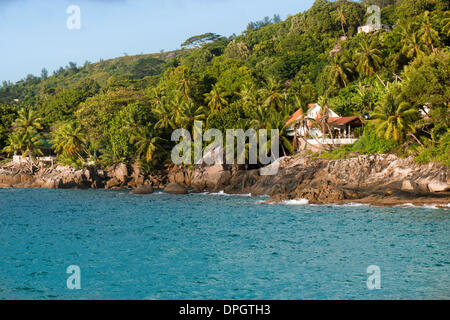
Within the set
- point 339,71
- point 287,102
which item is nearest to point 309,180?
point 287,102

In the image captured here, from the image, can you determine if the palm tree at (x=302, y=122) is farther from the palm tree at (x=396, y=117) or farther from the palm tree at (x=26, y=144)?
the palm tree at (x=26, y=144)

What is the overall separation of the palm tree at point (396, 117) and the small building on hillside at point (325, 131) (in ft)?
27.7

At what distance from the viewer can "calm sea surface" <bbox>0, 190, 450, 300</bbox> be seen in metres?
20.2

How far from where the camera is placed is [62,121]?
87.5 meters

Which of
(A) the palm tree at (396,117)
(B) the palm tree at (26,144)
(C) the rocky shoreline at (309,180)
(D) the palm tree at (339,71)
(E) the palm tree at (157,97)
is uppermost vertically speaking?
(D) the palm tree at (339,71)

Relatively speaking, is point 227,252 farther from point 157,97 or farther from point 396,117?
point 157,97

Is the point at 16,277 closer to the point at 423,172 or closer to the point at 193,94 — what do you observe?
the point at 423,172

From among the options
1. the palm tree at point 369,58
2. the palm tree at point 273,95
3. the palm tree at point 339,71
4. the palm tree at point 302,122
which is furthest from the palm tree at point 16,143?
the palm tree at point 369,58

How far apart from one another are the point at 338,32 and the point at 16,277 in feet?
309

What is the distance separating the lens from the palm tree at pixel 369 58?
67.0 meters

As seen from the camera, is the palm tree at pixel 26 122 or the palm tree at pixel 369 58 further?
the palm tree at pixel 26 122

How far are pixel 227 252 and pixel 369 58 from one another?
49.2 meters

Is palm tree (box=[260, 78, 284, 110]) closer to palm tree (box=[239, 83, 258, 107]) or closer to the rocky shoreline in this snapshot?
palm tree (box=[239, 83, 258, 107])

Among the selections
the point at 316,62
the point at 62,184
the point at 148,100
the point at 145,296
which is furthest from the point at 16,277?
the point at 316,62
